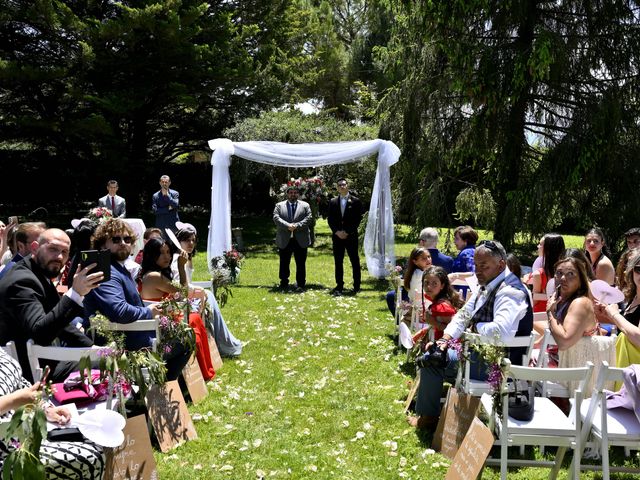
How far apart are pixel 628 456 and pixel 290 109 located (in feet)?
64.4

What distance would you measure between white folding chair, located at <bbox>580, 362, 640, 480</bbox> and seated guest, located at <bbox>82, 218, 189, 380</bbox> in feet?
10.00

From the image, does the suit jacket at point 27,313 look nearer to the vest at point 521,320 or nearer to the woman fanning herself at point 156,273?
the woman fanning herself at point 156,273

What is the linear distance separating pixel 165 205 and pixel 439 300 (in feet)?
→ 30.2

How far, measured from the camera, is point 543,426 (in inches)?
135

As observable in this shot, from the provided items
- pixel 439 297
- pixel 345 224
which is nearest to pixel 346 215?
pixel 345 224

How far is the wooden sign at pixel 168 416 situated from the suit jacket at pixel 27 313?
3.06 ft

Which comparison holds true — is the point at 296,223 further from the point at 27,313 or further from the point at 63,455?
the point at 63,455

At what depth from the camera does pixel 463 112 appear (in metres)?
12.6

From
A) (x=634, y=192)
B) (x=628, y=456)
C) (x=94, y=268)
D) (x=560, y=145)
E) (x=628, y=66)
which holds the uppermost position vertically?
(x=628, y=66)

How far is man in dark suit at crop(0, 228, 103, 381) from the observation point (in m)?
3.53

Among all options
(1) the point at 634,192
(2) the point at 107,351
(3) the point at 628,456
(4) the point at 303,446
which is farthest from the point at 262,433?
(1) the point at 634,192

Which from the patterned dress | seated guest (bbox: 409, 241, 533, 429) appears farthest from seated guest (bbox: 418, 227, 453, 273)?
the patterned dress

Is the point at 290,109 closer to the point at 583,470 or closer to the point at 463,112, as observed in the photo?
the point at 463,112

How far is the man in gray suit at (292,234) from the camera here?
423 inches
